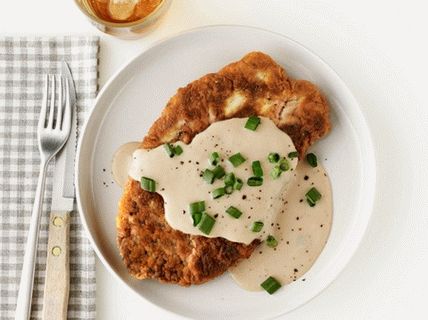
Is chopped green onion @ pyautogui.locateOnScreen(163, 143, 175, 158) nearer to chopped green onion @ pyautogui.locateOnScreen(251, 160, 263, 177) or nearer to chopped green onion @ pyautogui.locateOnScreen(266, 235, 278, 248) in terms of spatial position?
chopped green onion @ pyautogui.locateOnScreen(251, 160, 263, 177)

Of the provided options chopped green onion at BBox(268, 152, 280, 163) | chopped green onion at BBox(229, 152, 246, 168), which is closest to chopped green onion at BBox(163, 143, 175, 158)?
chopped green onion at BBox(229, 152, 246, 168)

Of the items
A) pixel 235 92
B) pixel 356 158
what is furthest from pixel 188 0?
pixel 356 158

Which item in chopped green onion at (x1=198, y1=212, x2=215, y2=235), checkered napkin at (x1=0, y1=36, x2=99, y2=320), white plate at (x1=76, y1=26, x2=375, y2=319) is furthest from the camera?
checkered napkin at (x1=0, y1=36, x2=99, y2=320)

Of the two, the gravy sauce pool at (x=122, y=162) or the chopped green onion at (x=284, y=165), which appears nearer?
the chopped green onion at (x=284, y=165)

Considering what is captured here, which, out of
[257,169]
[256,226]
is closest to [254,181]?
[257,169]

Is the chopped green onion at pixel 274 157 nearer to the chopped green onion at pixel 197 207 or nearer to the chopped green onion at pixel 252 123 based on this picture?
the chopped green onion at pixel 252 123

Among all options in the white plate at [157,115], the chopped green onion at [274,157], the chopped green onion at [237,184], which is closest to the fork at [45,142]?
the white plate at [157,115]

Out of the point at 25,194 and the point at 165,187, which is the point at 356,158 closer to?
the point at 165,187
